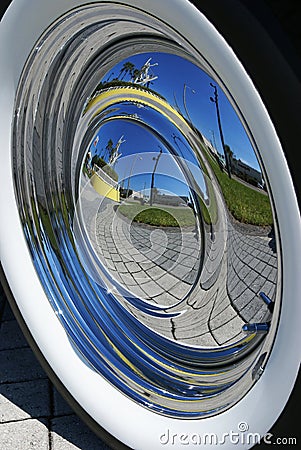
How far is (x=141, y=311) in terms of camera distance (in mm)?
1777

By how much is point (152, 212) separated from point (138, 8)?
50cm

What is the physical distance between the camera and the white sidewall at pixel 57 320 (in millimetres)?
1118

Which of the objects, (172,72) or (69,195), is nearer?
(172,72)

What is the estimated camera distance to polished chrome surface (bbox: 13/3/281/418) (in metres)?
1.40

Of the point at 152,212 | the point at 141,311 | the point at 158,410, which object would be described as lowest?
the point at 158,410

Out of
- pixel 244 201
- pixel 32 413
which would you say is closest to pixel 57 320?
pixel 32 413

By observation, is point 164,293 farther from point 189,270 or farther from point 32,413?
point 32,413

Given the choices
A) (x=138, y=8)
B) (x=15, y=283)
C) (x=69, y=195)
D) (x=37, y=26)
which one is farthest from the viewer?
(x=69, y=195)

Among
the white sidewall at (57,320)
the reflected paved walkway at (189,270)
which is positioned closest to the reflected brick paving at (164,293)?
the reflected paved walkway at (189,270)

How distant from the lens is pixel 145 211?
1648 millimetres

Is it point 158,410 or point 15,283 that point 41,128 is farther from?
point 158,410

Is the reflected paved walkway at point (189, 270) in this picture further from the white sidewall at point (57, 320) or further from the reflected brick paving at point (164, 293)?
the white sidewall at point (57, 320)

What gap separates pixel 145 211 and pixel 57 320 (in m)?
0.38

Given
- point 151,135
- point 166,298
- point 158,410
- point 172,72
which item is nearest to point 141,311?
point 166,298
